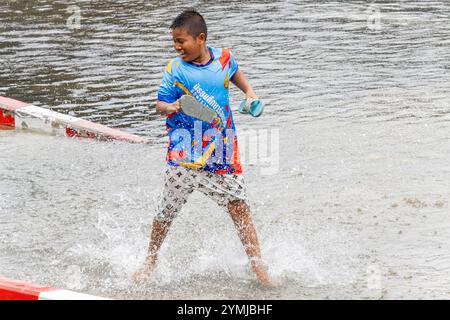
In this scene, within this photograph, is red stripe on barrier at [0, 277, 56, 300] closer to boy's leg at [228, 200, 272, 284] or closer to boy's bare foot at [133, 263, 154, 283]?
boy's bare foot at [133, 263, 154, 283]

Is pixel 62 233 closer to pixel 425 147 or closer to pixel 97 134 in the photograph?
pixel 97 134

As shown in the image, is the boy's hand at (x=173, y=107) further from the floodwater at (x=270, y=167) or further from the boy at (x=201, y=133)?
the floodwater at (x=270, y=167)

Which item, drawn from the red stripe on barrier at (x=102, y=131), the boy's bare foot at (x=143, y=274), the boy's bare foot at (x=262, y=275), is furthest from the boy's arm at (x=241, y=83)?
the red stripe on barrier at (x=102, y=131)

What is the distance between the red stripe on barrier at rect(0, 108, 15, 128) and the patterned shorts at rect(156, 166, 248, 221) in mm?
4737

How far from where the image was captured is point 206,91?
20.0 feet

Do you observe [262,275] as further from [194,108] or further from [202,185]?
[194,108]

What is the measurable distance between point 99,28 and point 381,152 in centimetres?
808

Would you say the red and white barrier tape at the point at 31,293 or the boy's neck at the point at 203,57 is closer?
the red and white barrier tape at the point at 31,293

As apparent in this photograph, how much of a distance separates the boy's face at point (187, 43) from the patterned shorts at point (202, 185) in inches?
27.3

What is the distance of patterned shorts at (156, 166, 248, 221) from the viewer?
6.22 metres

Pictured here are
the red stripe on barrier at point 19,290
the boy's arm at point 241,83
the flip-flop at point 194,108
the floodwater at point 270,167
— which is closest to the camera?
the red stripe on barrier at point 19,290

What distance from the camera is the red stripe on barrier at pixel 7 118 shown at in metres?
10.6

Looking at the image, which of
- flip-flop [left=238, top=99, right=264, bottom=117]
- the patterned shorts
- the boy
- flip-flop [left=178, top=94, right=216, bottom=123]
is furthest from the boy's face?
the patterned shorts

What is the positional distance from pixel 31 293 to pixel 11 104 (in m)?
5.60
